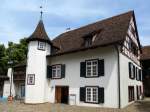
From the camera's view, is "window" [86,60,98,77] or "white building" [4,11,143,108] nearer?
"white building" [4,11,143,108]

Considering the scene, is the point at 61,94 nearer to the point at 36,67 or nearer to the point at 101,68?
the point at 36,67

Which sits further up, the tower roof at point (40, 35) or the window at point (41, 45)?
the tower roof at point (40, 35)

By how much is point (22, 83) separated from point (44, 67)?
6409 mm

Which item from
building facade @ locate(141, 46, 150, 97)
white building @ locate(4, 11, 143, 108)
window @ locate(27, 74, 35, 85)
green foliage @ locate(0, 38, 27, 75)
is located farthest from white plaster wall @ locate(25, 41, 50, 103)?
green foliage @ locate(0, 38, 27, 75)

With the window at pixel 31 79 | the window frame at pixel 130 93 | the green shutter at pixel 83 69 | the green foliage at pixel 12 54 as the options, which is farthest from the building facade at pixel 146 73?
the green foliage at pixel 12 54

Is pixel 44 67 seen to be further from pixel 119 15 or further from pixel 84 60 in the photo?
pixel 119 15

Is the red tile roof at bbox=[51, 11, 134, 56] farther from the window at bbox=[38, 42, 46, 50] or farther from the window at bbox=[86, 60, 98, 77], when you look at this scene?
the window at bbox=[38, 42, 46, 50]

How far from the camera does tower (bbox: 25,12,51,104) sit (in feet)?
65.6

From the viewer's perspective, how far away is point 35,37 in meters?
20.7

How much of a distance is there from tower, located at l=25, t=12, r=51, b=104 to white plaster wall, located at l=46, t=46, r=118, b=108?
108cm

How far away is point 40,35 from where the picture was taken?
2119 centimetres

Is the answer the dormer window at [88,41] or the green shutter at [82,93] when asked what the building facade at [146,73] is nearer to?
the dormer window at [88,41]

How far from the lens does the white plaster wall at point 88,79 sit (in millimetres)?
16062

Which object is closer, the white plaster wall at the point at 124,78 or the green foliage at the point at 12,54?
the white plaster wall at the point at 124,78
